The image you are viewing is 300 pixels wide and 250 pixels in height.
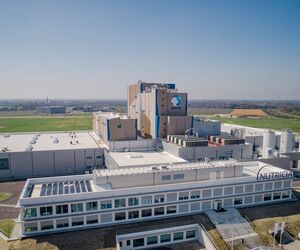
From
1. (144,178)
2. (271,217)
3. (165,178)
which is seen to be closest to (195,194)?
(165,178)

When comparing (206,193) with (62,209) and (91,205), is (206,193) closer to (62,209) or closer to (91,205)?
(91,205)

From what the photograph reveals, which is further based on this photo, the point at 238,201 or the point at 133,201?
the point at 238,201

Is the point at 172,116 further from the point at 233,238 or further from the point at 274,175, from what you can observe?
the point at 233,238

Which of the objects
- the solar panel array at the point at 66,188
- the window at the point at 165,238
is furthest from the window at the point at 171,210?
the solar panel array at the point at 66,188

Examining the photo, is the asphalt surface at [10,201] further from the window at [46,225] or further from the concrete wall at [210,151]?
the concrete wall at [210,151]

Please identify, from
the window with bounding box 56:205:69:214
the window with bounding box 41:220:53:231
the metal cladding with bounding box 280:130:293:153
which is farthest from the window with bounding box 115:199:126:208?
the metal cladding with bounding box 280:130:293:153

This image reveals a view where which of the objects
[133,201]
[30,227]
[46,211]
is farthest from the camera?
[133,201]

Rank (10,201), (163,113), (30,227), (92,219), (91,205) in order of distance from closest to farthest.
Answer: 1. (30,227)
2. (91,205)
3. (92,219)
4. (10,201)
5. (163,113)

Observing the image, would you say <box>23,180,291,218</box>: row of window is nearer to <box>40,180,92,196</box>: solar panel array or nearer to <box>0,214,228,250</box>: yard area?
<box>40,180,92,196</box>: solar panel array
